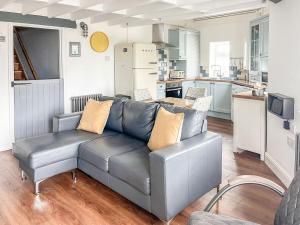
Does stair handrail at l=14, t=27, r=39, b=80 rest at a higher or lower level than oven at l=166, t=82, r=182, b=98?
higher

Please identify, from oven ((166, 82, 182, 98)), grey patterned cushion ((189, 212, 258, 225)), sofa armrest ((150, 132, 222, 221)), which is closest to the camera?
grey patterned cushion ((189, 212, 258, 225))

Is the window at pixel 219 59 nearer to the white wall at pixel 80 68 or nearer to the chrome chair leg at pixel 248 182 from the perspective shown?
the white wall at pixel 80 68

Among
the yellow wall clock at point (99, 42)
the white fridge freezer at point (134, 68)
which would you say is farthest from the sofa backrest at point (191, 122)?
the yellow wall clock at point (99, 42)

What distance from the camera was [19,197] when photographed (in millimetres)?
2811

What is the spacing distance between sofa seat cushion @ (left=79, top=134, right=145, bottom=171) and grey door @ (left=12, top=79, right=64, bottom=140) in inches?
83.3

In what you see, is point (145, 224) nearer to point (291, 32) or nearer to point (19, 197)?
point (19, 197)

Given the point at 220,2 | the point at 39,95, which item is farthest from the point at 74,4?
the point at 220,2

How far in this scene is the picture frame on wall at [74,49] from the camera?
515cm

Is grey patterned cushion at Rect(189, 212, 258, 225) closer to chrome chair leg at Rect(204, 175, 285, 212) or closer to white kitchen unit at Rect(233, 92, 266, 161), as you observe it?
chrome chair leg at Rect(204, 175, 285, 212)

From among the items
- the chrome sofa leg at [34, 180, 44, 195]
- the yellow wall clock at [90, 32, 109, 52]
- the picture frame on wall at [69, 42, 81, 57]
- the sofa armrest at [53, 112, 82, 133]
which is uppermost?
the yellow wall clock at [90, 32, 109, 52]

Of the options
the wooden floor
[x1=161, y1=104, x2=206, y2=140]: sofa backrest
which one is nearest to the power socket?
the wooden floor

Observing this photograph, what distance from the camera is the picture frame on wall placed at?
203 inches

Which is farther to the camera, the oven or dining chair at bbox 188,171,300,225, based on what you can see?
the oven

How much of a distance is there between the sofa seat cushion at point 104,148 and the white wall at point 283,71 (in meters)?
1.61
